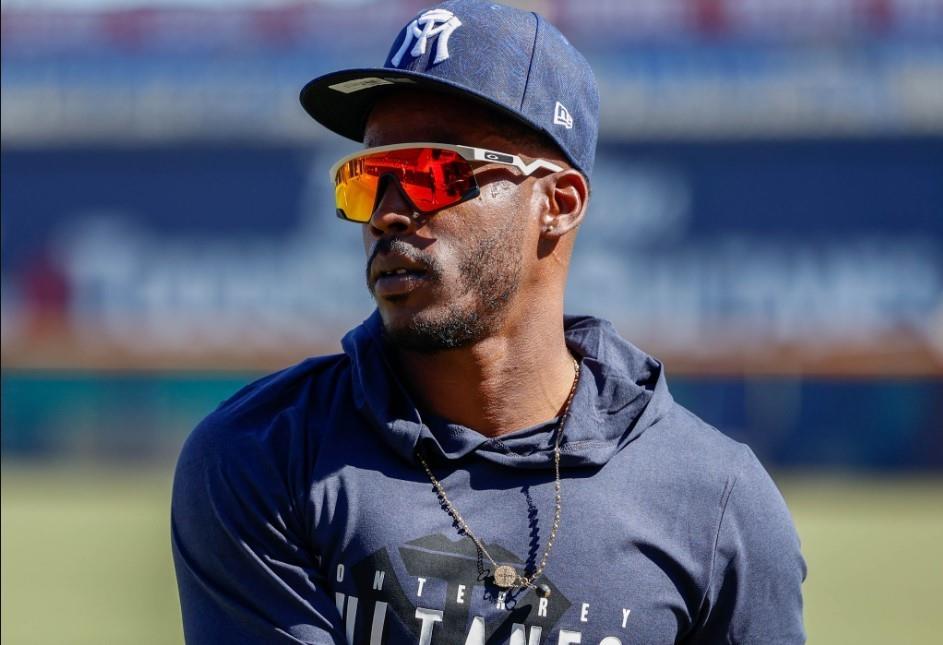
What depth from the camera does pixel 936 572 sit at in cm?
1031

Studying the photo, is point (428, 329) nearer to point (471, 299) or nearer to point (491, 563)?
point (471, 299)

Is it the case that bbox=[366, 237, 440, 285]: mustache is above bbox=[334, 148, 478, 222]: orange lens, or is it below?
below

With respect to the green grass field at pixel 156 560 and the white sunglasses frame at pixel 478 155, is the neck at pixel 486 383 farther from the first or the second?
the green grass field at pixel 156 560

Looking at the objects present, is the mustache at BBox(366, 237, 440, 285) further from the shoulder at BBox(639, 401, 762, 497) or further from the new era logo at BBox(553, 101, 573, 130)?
the shoulder at BBox(639, 401, 762, 497)

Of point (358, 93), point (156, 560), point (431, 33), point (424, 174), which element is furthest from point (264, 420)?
point (156, 560)

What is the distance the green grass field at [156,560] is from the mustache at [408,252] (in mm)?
5236

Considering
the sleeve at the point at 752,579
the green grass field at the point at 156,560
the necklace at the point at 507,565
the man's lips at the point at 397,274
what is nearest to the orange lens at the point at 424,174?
the man's lips at the point at 397,274

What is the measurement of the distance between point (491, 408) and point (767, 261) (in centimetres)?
1926

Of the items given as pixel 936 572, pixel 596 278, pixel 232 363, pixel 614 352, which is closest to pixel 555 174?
pixel 614 352

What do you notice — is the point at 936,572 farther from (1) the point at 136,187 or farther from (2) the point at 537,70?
(1) the point at 136,187

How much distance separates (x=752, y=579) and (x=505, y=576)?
475 millimetres

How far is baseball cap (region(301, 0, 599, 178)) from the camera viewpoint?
2564 mm

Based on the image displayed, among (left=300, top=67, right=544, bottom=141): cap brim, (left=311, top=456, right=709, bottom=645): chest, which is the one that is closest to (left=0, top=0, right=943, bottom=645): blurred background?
(left=300, top=67, right=544, bottom=141): cap brim

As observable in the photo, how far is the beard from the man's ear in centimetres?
11
